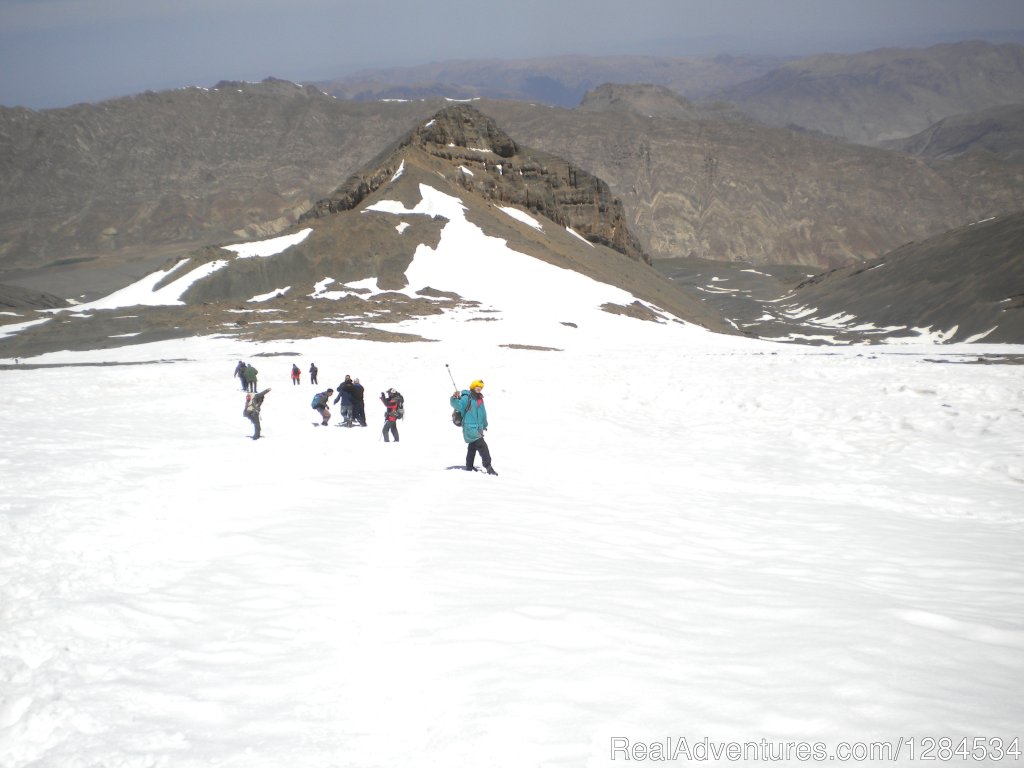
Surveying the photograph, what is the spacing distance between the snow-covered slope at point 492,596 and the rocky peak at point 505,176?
221 feet

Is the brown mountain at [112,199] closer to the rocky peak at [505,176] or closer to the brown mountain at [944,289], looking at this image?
the rocky peak at [505,176]

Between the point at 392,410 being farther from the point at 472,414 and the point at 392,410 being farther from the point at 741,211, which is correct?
the point at 741,211

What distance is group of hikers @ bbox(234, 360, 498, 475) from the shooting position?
13.4m

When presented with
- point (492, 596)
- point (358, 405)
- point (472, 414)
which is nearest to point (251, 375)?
point (358, 405)

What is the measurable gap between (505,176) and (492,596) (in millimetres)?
83323

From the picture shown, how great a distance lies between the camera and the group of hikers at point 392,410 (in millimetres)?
13438

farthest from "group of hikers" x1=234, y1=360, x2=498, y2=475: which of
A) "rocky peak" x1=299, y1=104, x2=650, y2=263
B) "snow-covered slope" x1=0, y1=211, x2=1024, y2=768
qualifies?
"rocky peak" x1=299, y1=104, x2=650, y2=263

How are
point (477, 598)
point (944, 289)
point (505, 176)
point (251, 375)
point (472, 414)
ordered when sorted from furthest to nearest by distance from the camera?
point (944, 289) < point (505, 176) < point (251, 375) < point (472, 414) < point (477, 598)

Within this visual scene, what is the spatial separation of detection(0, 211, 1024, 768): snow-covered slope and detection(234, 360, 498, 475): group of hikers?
56 cm

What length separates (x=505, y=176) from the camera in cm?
8656

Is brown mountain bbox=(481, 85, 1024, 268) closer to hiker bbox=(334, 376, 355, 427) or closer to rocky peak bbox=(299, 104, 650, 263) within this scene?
rocky peak bbox=(299, 104, 650, 263)

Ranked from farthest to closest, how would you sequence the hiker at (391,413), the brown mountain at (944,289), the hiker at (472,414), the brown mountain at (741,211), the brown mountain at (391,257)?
the brown mountain at (741,211), the brown mountain at (944,289), the brown mountain at (391,257), the hiker at (391,413), the hiker at (472,414)

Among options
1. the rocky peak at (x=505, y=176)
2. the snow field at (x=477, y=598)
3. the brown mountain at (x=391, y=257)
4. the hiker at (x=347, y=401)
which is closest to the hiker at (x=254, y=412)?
the snow field at (x=477, y=598)

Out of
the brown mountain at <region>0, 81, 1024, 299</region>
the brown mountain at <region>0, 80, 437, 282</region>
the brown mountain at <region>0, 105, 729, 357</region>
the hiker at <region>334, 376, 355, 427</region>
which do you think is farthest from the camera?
the brown mountain at <region>0, 81, 1024, 299</region>
